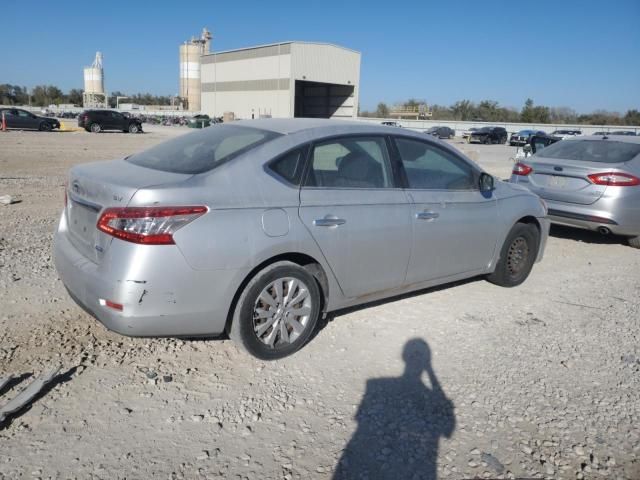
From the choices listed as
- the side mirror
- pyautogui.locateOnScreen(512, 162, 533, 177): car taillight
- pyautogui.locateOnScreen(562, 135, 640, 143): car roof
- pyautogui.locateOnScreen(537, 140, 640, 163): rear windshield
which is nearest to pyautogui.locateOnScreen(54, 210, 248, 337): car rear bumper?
the side mirror

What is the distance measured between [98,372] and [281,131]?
2.09 meters

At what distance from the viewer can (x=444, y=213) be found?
14.8 feet

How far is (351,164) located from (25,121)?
116ft

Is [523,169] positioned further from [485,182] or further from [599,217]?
[485,182]

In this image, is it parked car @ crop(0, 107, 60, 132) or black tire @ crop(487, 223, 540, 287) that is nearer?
black tire @ crop(487, 223, 540, 287)

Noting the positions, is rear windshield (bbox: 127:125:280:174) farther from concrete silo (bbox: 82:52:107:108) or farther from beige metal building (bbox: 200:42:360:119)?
concrete silo (bbox: 82:52:107:108)

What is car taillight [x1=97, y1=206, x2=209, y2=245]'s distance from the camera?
306 cm

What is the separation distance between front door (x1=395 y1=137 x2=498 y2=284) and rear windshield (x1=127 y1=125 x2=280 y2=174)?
1275mm

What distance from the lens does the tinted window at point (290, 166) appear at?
3.63 metres

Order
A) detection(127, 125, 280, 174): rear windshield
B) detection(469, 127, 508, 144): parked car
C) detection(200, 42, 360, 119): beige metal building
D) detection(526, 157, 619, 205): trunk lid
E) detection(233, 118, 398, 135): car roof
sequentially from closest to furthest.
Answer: detection(127, 125, 280, 174): rear windshield, detection(233, 118, 398, 135): car roof, detection(526, 157, 619, 205): trunk lid, detection(469, 127, 508, 144): parked car, detection(200, 42, 360, 119): beige metal building

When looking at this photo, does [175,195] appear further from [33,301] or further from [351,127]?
[33,301]

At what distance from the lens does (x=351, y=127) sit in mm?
4184

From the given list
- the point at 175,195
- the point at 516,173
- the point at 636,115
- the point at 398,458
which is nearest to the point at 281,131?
the point at 175,195

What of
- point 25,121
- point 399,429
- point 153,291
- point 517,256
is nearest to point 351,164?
point 153,291
